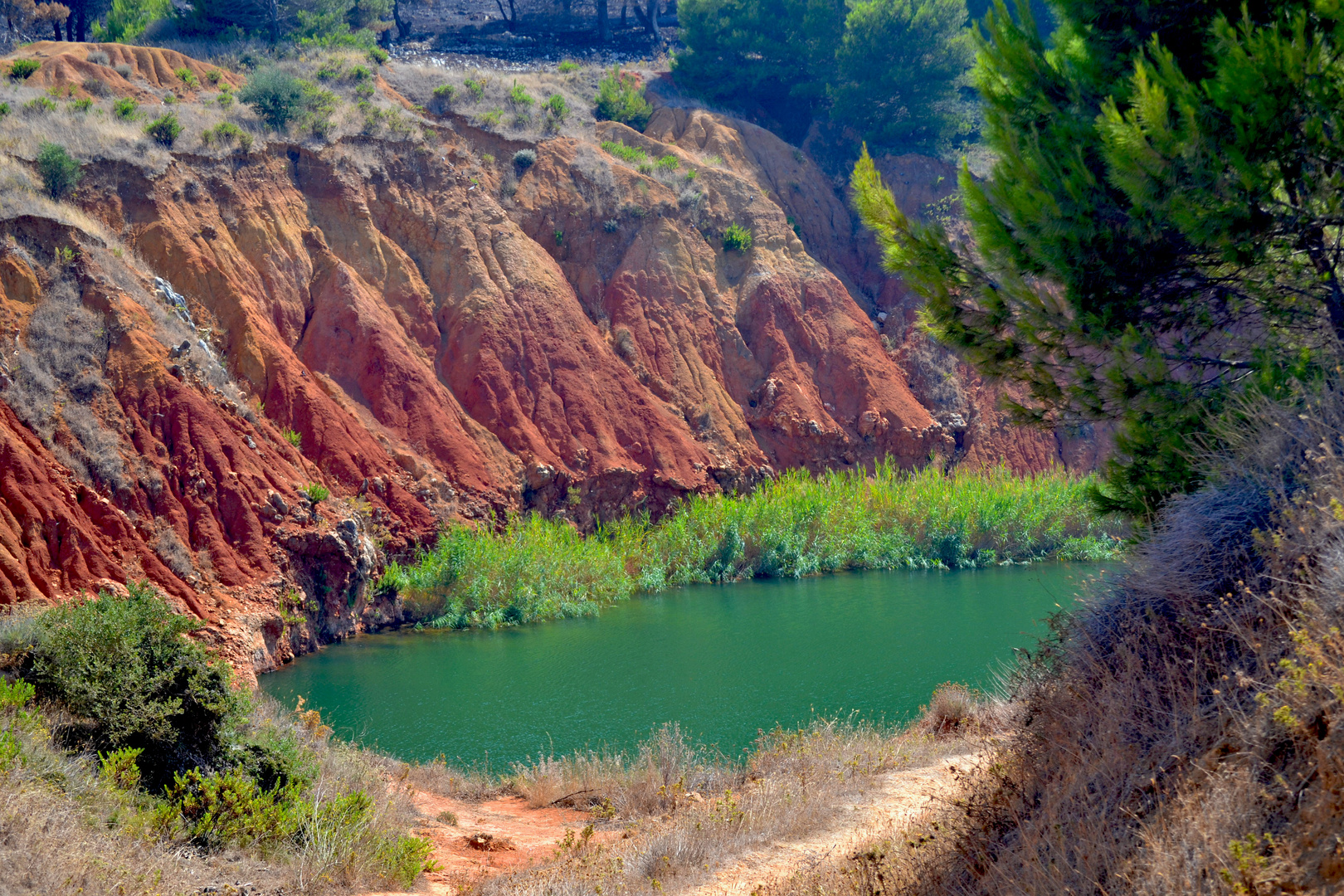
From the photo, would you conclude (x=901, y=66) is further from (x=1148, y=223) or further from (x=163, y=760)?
(x=163, y=760)

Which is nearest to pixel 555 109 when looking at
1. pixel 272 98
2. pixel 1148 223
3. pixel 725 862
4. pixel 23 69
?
pixel 272 98

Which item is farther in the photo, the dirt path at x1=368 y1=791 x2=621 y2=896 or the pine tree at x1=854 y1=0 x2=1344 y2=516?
the dirt path at x1=368 y1=791 x2=621 y2=896

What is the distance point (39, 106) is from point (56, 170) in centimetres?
367

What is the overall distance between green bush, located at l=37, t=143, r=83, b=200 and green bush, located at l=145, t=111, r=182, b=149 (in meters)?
3.16

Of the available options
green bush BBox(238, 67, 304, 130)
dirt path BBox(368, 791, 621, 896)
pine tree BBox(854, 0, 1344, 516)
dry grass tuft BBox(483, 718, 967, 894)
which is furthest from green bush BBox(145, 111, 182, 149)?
pine tree BBox(854, 0, 1344, 516)

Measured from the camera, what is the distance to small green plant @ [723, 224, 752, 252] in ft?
122

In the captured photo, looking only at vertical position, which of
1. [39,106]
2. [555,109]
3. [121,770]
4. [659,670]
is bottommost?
[659,670]

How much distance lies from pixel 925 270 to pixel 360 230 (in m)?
24.5

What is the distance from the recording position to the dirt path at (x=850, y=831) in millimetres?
6742

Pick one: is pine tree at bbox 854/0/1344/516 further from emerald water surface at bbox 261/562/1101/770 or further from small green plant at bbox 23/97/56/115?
small green plant at bbox 23/97/56/115

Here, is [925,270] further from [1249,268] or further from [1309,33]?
[1309,33]

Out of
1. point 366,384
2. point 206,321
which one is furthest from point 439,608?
point 206,321

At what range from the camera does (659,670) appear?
1683 centimetres

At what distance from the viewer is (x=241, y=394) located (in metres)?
21.7
